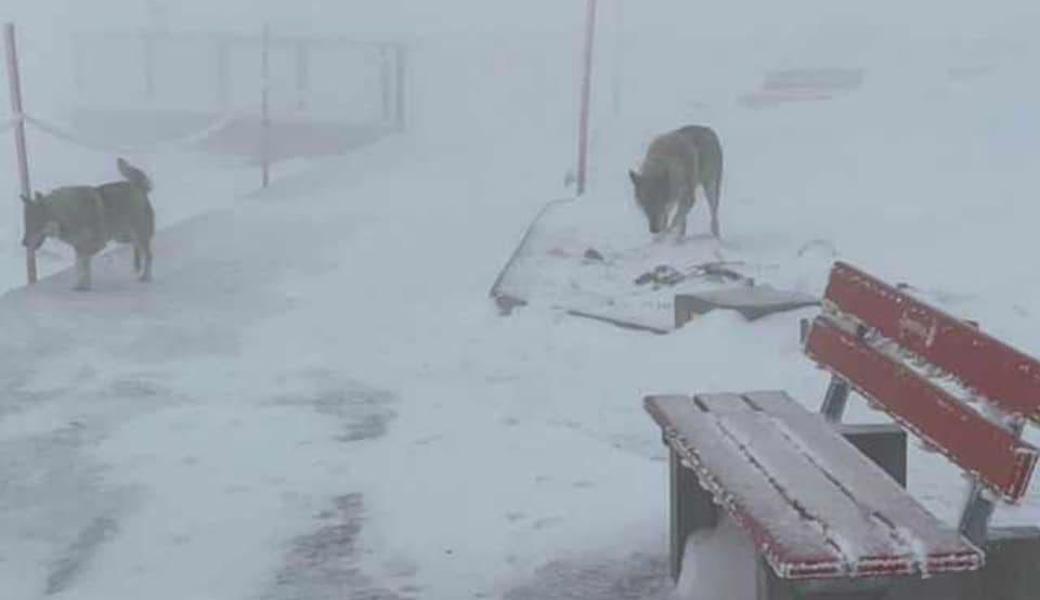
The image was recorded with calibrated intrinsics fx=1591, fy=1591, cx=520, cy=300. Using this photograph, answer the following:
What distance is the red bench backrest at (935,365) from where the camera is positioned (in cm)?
374

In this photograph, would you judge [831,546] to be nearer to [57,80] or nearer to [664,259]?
[664,259]

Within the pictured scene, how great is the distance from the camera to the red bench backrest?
3.74 metres

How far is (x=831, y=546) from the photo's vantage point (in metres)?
3.77

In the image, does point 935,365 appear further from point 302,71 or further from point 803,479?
point 302,71

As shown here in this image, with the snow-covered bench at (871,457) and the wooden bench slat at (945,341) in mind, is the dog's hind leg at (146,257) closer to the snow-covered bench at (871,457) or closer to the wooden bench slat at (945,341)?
the snow-covered bench at (871,457)

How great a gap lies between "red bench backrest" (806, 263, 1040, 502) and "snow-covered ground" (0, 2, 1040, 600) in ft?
2.99

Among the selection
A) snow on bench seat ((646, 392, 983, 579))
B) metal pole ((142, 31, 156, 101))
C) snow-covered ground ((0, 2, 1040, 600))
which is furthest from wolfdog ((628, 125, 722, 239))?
metal pole ((142, 31, 156, 101))

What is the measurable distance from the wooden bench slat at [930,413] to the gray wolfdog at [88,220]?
7.20 metres

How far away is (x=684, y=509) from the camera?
511 centimetres

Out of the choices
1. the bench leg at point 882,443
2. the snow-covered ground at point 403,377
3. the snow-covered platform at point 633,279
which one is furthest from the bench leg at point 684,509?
the snow-covered platform at point 633,279

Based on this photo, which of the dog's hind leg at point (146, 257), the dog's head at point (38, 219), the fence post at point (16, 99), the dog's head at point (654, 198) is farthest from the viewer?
the dog's head at point (654, 198)

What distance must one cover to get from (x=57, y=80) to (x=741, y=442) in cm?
4036

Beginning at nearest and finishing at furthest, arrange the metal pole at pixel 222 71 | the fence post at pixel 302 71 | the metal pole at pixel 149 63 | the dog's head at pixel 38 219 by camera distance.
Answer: the dog's head at pixel 38 219, the fence post at pixel 302 71, the metal pole at pixel 222 71, the metal pole at pixel 149 63

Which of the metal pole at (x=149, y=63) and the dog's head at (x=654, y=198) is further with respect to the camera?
the metal pole at (x=149, y=63)
